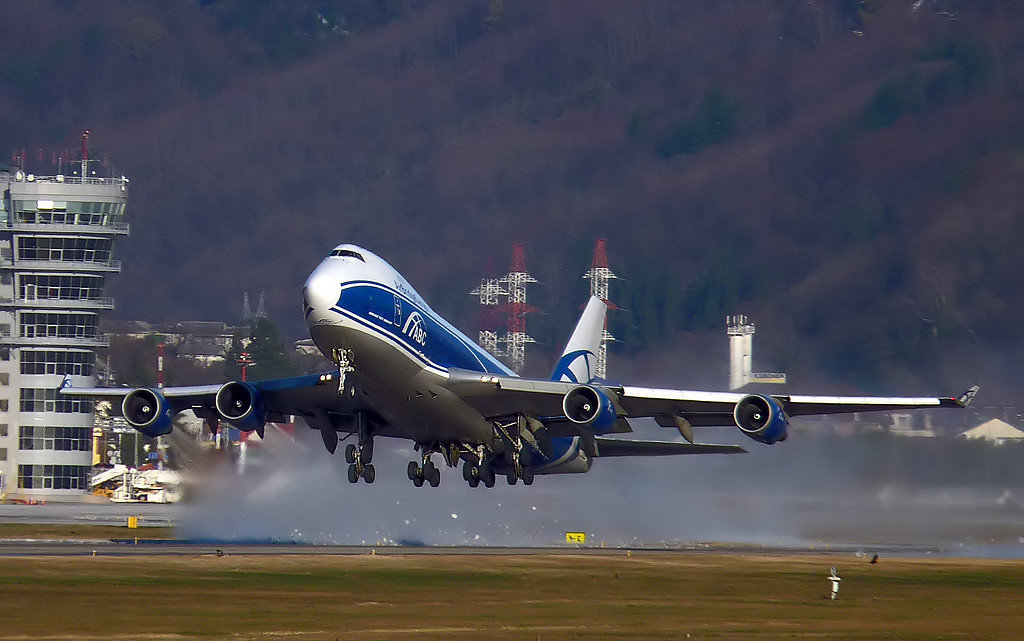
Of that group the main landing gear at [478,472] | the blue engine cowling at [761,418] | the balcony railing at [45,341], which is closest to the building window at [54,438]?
the balcony railing at [45,341]

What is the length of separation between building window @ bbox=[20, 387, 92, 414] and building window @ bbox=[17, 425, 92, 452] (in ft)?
5.00

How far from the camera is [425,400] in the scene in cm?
5053

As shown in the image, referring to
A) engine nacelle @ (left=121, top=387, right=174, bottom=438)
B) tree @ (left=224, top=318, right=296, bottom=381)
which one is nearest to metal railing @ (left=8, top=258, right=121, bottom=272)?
tree @ (left=224, top=318, right=296, bottom=381)

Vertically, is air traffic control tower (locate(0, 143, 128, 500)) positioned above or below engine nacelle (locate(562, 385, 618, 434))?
above

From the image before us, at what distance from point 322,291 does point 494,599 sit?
35.5 feet

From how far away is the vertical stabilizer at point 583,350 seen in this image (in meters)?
63.1

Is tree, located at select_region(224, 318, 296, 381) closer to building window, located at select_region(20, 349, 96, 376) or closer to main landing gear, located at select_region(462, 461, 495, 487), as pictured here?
building window, located at select_region(20, 349, 96, 376)

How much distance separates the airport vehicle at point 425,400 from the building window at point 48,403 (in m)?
66.3

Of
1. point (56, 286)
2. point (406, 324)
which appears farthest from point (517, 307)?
point (406, 324)

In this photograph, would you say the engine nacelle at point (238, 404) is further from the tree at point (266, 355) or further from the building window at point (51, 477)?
the building window at point (51, 477)

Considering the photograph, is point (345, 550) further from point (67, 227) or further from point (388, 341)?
point (67, 227)

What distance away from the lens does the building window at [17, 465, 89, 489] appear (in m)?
119

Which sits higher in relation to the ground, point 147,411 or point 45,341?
point 45,341

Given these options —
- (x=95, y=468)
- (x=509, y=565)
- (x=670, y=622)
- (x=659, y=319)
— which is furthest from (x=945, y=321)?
(x=95, y=468)
